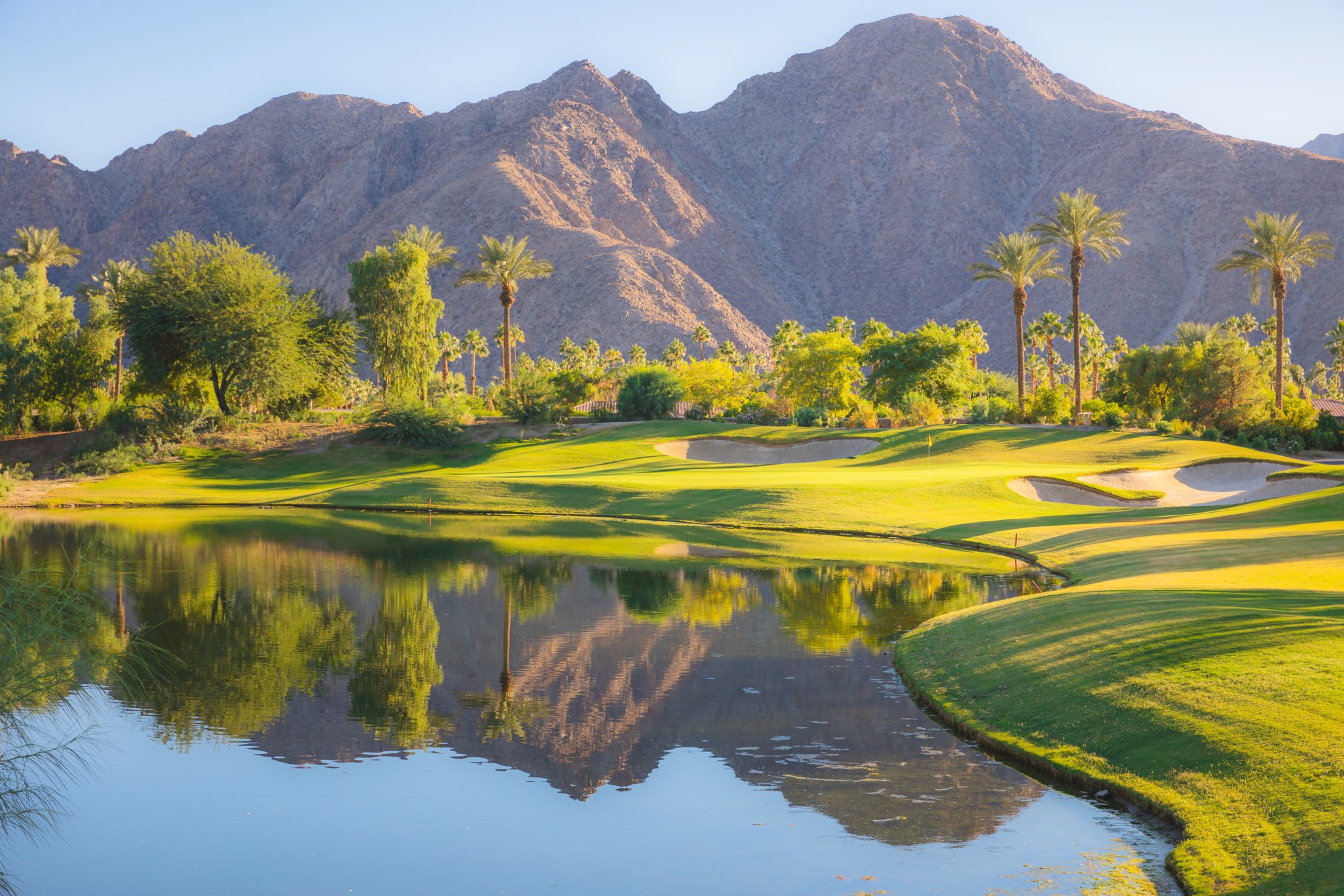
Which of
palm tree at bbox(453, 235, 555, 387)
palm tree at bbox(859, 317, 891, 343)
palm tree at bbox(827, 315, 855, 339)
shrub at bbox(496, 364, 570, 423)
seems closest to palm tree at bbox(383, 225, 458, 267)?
palm tree at bbox(453, 235, 555, 387)

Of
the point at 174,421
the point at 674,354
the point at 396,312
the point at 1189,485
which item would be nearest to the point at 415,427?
the point at 396,312

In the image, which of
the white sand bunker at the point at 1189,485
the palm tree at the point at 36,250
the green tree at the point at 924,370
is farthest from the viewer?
the palm tree at the point at 36,250

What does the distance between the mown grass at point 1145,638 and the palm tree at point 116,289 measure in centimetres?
2616

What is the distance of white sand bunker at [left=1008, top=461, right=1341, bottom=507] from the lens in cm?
4428

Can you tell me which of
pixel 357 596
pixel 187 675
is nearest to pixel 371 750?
pixel 187 675

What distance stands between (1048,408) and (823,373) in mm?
21414

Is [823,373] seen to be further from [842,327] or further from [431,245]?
[431,245]

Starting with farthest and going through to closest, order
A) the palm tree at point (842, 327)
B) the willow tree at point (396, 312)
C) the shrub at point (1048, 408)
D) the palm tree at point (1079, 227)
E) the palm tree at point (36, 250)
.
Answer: the palm tree at point (842, 327) < the palm tree at point (36, 250) < the willow tree at point (396, 312) < the shrub at point (1048, 408) < the palm tree at point (1079, 227)

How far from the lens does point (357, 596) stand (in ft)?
84.3

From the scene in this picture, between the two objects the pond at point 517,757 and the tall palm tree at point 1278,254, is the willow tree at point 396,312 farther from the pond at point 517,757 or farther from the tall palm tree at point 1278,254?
the tall palm tree at point 1278,254

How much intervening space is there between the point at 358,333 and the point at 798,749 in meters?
70.9

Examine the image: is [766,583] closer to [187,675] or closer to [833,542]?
[833,542]

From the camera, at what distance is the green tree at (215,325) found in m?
69.2

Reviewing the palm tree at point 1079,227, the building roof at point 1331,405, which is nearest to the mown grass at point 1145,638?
the palm tree at point 1079,227
